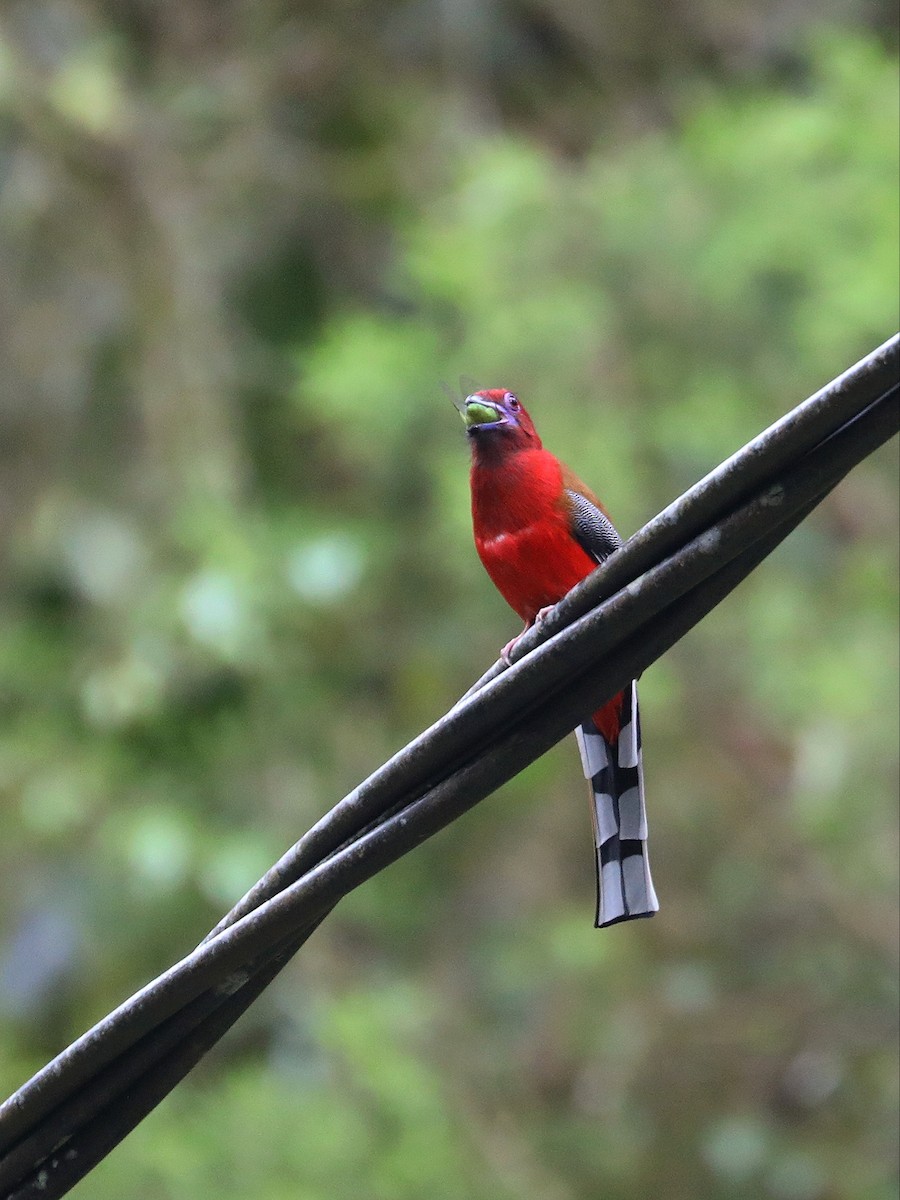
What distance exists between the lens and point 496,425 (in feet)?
11.2

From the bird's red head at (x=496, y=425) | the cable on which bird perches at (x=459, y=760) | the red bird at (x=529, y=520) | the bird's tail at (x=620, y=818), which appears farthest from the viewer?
the bird's red head at (x=496, y=425)

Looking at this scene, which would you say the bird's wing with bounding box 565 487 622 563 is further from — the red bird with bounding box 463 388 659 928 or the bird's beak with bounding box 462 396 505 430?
the bird's beak with bounding box 462 396 505 430

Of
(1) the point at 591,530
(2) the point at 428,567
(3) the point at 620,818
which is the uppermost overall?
(2) the point at 428,567

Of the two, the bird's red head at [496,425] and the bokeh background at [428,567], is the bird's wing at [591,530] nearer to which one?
the bird's red head at [496,425]

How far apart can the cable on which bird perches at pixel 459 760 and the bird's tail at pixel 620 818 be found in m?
0.62

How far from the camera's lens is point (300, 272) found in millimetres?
7625

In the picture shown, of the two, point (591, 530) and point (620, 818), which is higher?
point (591, 530)

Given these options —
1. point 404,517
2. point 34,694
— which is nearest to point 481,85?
point 404,517

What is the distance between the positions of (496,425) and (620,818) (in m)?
1.03

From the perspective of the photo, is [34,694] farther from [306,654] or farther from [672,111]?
[672,111]

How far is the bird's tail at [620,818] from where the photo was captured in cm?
238

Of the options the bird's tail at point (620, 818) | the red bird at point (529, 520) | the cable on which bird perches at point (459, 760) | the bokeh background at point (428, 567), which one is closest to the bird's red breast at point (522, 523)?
the red bird at point (529, 520)

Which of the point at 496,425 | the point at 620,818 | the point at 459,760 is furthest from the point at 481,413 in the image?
the point at 459,760

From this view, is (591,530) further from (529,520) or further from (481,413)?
(481,413)
